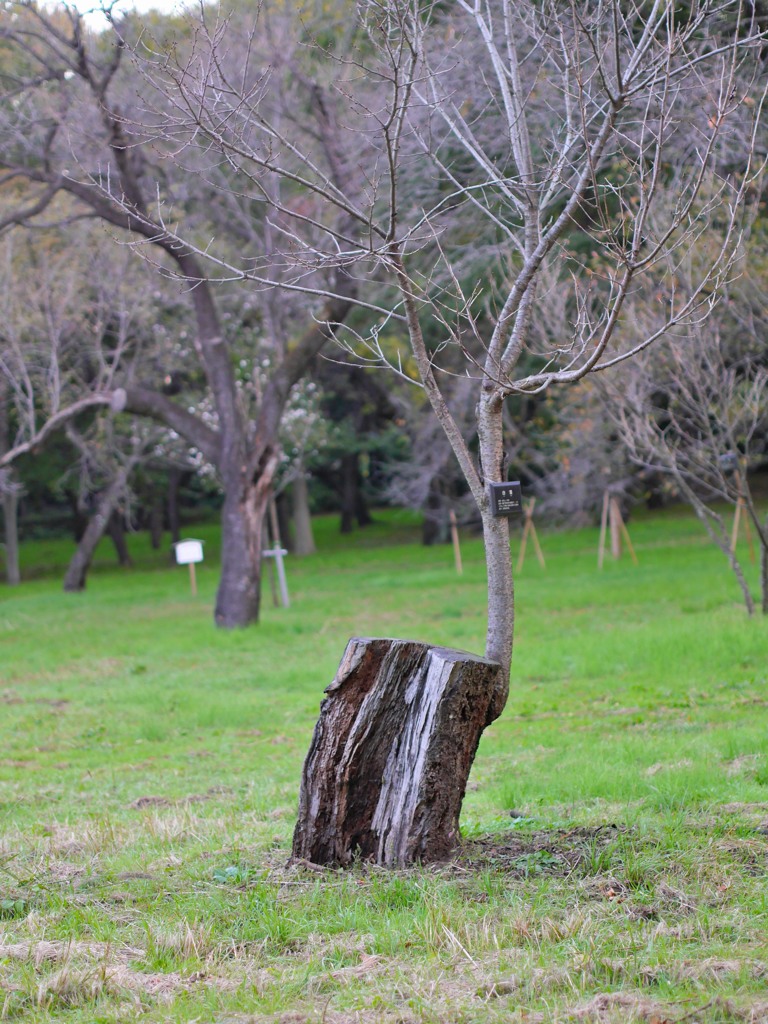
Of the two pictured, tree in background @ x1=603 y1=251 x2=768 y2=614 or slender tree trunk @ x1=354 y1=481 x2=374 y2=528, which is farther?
slender tree trunk @ x1=354 y1=481 x2=374 y2=528

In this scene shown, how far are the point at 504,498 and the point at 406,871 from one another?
1.67 meters

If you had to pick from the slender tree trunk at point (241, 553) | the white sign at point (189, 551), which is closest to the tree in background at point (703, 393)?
the slender tree trunk at point (241, 553)

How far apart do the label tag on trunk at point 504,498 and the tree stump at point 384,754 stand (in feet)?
2.21

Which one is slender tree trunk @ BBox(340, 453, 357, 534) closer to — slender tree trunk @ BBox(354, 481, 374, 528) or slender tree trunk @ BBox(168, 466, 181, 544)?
slender tree trunk @ BBox(354, 481, 374, 528)

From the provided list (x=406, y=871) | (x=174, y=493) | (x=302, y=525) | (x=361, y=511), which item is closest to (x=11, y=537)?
(x=174, y=493)

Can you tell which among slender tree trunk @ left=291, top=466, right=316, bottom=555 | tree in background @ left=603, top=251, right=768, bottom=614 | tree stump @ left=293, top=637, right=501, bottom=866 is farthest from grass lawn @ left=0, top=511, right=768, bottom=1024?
slender tree trunk @ left=291, top=466, right=316, bottom=555

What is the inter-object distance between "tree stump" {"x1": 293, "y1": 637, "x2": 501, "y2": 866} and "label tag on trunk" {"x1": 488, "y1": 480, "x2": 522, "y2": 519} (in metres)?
0.67

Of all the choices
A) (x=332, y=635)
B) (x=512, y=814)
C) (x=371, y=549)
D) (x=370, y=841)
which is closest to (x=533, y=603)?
(x=332, y=635)

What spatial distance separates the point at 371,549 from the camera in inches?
1529

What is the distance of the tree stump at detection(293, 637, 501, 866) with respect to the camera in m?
4.71

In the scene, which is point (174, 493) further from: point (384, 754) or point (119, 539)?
point (384, 754)

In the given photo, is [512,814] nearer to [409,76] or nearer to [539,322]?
[409,76]

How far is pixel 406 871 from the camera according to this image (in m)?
4.57

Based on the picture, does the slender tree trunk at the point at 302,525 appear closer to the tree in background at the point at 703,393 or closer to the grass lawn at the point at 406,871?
the grass lawn at the point at 406,871
